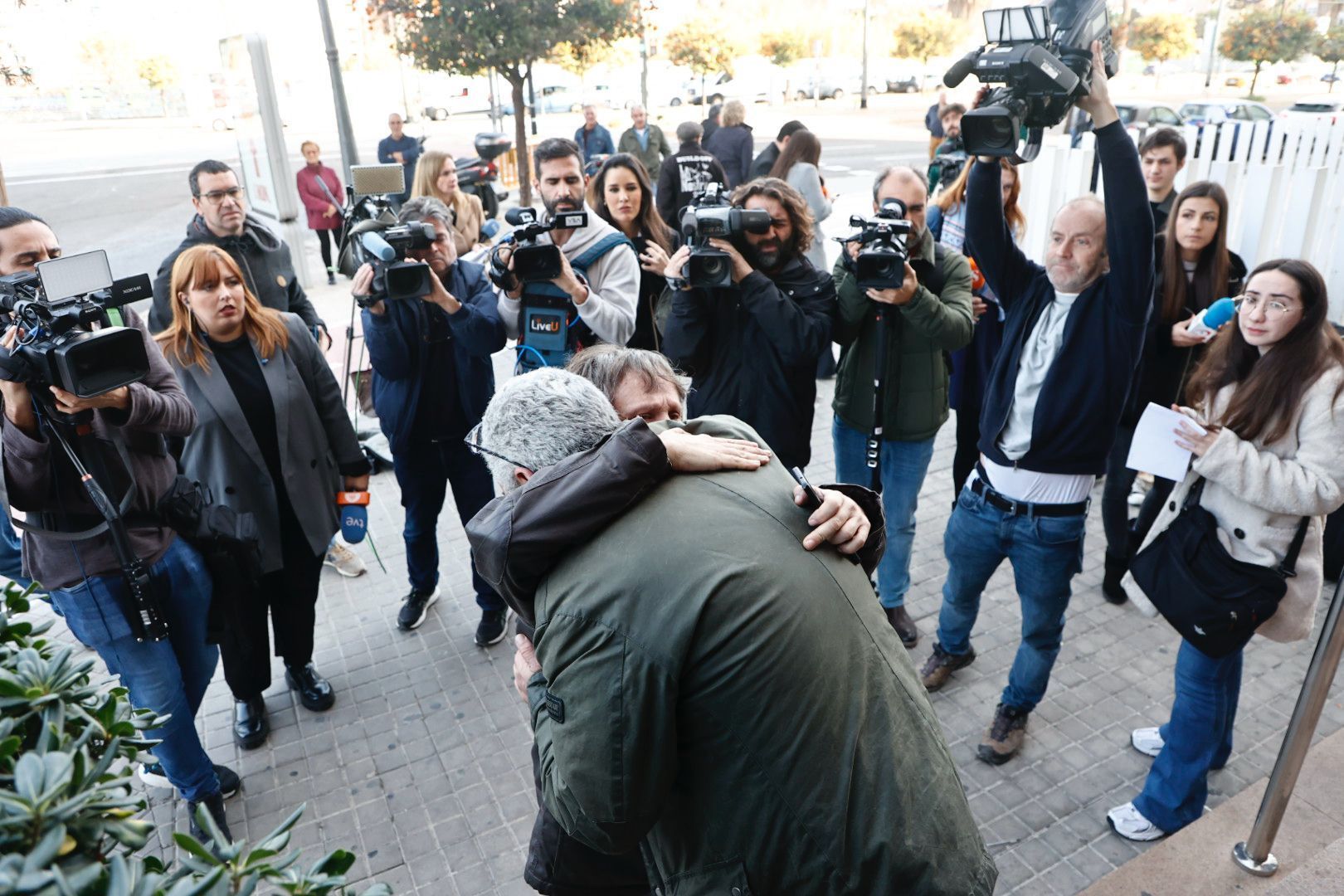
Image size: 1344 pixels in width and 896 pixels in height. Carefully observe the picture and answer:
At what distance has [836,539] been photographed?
1797 millimetres

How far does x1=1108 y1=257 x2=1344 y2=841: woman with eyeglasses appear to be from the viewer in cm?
290

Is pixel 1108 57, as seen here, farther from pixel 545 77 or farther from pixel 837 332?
pixel 545 77

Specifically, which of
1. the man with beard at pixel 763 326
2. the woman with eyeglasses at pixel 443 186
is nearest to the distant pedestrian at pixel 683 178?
the woman with eyeglasses at pixel 443 186

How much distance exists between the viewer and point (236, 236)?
4.83m

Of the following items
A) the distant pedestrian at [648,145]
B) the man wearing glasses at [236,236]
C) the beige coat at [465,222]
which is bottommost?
the distant pedestrian at [648,145]

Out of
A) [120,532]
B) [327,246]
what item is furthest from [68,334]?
[327,246]

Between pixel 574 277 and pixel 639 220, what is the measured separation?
0.89 metres

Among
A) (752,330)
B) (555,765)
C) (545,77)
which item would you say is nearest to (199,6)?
(752,330)

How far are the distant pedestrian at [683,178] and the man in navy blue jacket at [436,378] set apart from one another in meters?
3.96

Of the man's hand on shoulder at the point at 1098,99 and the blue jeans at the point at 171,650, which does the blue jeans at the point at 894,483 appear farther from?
the blue jeans at the point at 171,650

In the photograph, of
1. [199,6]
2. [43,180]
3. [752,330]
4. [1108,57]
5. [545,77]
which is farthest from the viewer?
[545,77]

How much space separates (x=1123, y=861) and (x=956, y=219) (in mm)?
3767

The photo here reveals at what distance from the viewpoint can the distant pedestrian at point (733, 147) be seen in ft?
37.2

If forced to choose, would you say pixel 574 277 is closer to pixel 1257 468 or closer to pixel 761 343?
pixel 761 343
